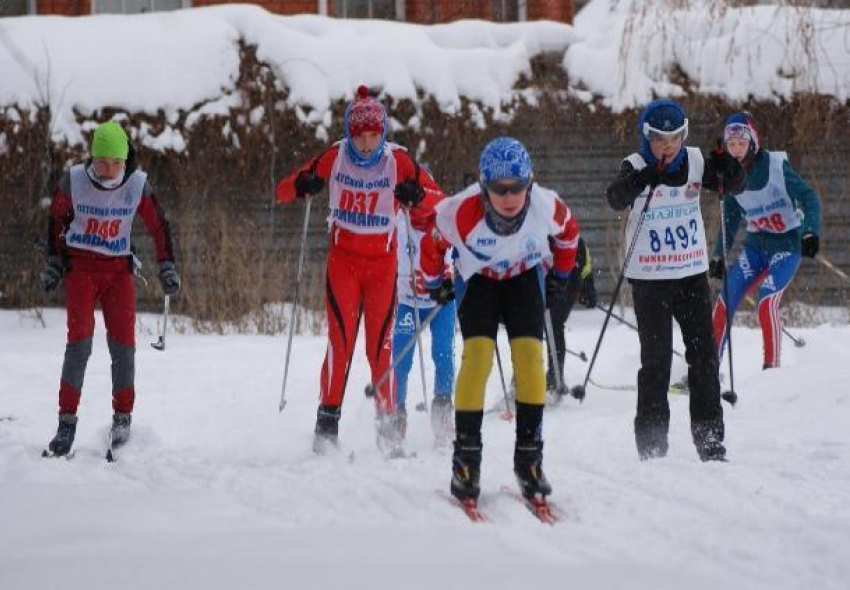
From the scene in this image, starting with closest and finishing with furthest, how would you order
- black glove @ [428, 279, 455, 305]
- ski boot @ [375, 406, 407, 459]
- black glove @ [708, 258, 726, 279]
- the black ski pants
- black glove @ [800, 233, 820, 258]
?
black glove @ [428, 279, 455, 305], the black ski pants, ski boot @ [375, 406, 407, 459], black glove @ [800, 233, 820, 258], black glove @ [708, 258, 726, 279]

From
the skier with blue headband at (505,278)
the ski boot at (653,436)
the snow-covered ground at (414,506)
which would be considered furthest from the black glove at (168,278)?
the ski boot at (653,436)

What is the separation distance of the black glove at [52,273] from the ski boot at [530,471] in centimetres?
284

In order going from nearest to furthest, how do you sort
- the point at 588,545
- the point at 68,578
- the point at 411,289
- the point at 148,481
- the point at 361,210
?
the point at 68,578 < the point at 588,545 < the point at 148,481 < the point at 361,210 < the point at 411,289

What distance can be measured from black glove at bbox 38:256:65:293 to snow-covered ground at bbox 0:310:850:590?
92 cm

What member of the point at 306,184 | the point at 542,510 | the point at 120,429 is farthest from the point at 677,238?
the point at 120,429

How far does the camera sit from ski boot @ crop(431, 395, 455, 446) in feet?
22.9

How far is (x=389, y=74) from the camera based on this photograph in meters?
14.1

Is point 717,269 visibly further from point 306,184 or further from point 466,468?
point 466,468

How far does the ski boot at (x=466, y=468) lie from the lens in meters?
4.55

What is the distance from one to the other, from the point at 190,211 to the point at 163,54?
191cm

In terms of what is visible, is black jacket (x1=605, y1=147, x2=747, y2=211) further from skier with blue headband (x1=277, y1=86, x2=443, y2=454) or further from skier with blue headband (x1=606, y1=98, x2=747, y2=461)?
skier with blue headband (x1=277, y1=86, x2=443, y2=454)

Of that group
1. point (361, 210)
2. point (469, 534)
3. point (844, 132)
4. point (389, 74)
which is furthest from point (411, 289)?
point (844, 132)

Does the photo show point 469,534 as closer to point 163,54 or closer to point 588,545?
point 588,545

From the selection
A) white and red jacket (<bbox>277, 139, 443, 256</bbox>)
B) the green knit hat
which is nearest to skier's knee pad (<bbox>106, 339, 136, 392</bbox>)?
the green knit hat
